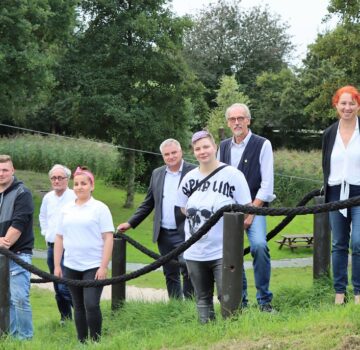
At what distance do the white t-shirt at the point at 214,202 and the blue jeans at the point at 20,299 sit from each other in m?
2.12

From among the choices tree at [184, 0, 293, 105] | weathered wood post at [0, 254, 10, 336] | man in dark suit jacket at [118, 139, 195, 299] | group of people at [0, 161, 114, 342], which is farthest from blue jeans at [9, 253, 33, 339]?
tree at [184, 0, 293, 105]

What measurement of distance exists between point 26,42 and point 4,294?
17.2 m

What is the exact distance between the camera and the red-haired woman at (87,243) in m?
5.68

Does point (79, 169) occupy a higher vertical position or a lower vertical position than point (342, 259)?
higher

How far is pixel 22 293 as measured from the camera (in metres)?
6.36

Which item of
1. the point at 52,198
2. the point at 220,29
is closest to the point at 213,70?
the point at 220,29

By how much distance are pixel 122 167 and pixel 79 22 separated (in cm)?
737

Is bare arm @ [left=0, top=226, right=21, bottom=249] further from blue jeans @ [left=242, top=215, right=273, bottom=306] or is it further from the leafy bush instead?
the leafy bush

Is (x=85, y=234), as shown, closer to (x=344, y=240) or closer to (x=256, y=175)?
(x=256, y=175)

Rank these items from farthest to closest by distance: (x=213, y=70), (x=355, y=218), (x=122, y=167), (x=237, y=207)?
(x=213, y=70) → (x=122, y=167) → (x=355, y=218) → (x=237, y=207)

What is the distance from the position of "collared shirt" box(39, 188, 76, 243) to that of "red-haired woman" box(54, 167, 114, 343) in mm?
2230

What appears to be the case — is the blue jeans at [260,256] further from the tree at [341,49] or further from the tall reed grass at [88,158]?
the tall reed grass at [88,158]

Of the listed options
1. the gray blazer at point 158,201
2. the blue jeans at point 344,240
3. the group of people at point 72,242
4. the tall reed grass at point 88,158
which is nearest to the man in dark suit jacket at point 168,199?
the gray blazer at point 158,201

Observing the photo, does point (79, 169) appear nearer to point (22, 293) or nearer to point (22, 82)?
point (22, 293)
